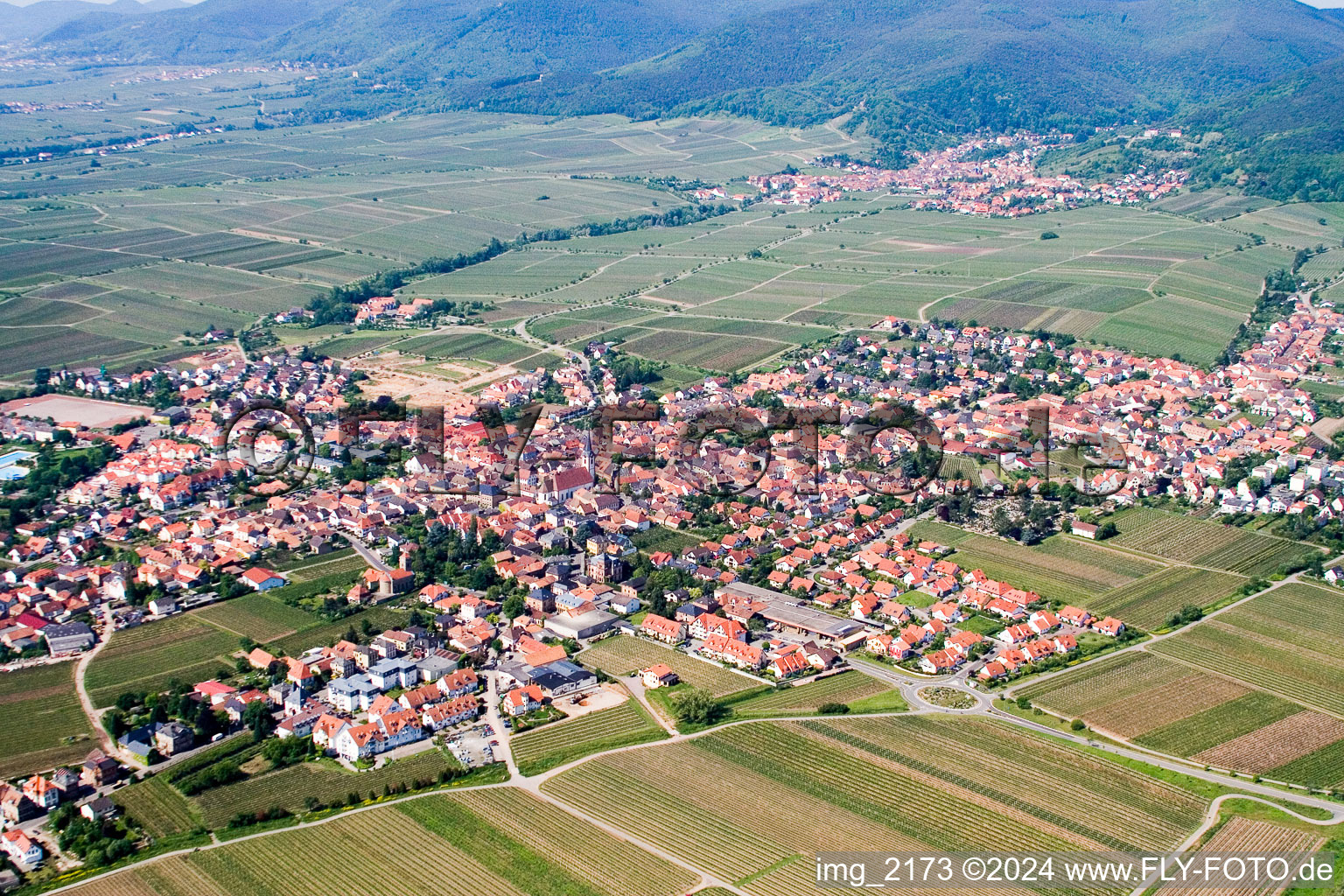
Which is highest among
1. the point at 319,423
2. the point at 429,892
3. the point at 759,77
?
the point at 759,77

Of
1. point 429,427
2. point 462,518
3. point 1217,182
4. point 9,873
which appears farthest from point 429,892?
point 1217,182

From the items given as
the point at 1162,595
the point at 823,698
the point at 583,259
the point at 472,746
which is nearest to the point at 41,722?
the point at 472,746

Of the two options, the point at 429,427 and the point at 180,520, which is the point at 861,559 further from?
the point at 180,520

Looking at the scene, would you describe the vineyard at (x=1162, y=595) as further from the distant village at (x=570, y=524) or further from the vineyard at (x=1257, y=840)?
the vineyard at (x=1257, y=840)

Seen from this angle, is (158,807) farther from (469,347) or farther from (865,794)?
(469,347)

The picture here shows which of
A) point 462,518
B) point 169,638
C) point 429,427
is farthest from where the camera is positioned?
point 429,427

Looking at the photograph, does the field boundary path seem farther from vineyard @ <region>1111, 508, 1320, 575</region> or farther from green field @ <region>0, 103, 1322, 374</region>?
green field @ <region>0, 103, 1322, 374</region>

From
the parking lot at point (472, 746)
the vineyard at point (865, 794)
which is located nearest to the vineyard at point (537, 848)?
the vineyard at point (865, 794)
